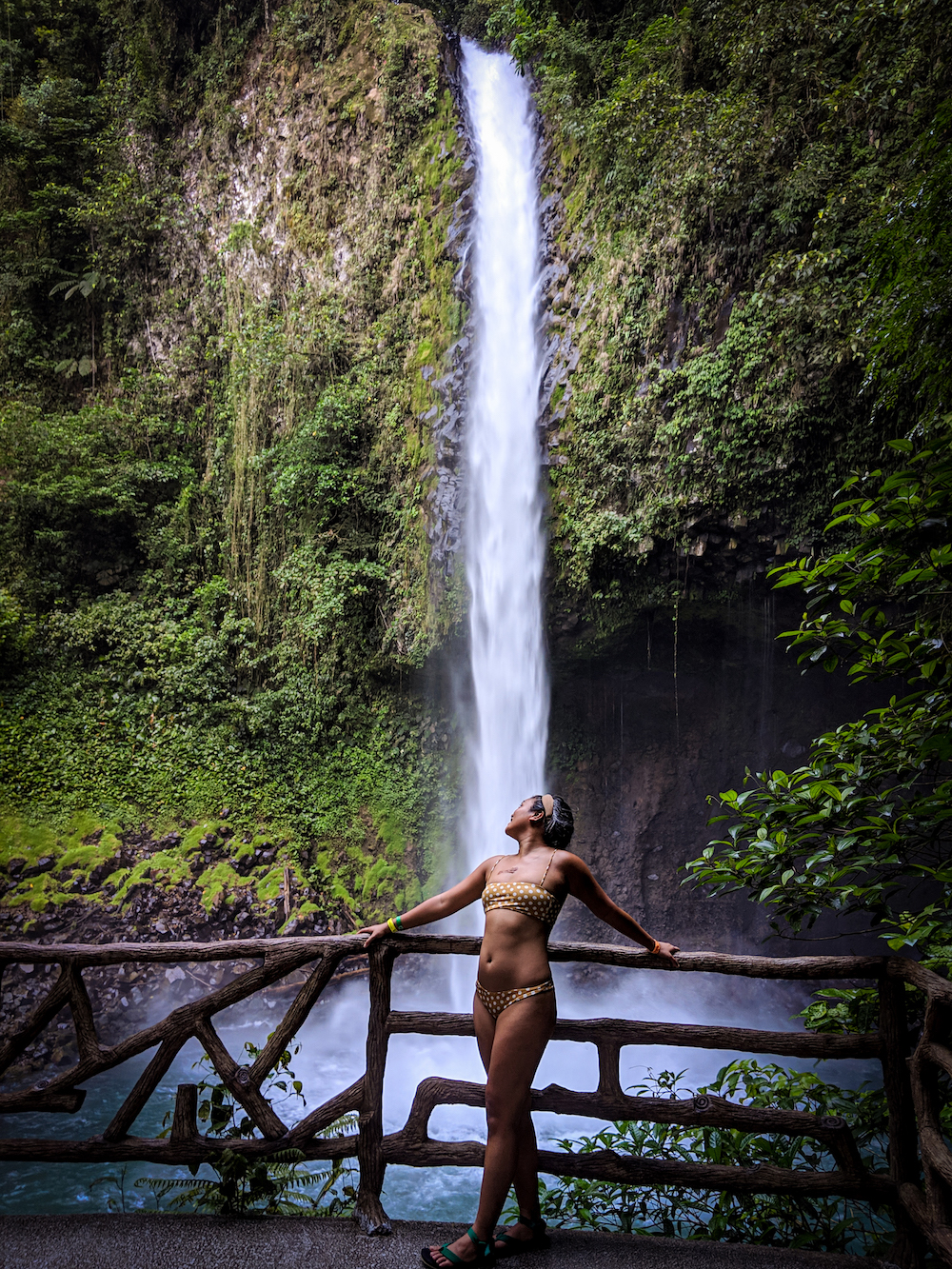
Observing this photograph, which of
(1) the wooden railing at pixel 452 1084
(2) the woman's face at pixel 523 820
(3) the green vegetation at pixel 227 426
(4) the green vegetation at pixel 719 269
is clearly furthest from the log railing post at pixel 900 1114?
(3) the green vegetation at pixel 227 426

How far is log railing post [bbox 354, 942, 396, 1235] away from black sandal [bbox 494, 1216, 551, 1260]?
0.42 m

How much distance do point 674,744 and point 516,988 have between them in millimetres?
7203

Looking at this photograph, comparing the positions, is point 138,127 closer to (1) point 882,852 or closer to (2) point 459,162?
(2) point 459,162

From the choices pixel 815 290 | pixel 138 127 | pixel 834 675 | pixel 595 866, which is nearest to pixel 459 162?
pixel 815 290

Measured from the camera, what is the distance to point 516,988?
94.1 inches

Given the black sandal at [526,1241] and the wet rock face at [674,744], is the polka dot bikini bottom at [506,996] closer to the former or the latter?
the black sandal at [526,1241]

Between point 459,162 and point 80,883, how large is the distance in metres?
Answer: 9.49

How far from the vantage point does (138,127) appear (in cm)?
1119

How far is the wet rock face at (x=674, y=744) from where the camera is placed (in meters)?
8.73

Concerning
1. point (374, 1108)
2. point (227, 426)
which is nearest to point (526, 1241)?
point (374, 1108)

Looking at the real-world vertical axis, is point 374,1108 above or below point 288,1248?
above

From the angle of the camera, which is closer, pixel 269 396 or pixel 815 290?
pixel 815 290

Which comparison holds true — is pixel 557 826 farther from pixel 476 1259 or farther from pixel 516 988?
pixel 476 1259

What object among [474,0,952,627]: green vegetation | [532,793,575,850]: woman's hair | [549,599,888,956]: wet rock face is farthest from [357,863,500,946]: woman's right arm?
[549,599,888,956]: wet rock face
